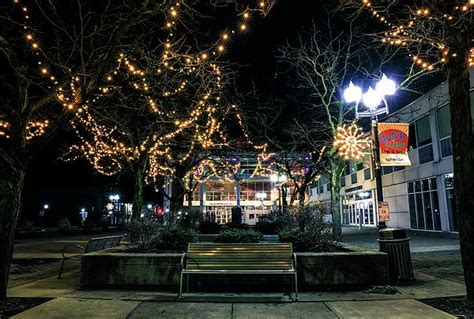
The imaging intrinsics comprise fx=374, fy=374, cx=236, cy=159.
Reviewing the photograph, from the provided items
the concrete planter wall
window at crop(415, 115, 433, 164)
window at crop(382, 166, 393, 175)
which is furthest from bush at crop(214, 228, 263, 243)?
window at crop(382, 166, 393, 175)

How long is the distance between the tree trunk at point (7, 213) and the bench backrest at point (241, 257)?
3.24 m

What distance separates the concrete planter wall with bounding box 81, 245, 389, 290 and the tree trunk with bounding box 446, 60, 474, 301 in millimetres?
1830

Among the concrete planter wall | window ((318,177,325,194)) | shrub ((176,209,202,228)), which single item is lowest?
the concrete planter wall

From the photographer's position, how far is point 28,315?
5.99 m

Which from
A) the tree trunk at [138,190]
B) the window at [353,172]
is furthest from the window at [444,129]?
the window at [353,172]

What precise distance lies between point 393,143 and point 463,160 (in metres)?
4.24

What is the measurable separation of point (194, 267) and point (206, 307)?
1138 millimetres

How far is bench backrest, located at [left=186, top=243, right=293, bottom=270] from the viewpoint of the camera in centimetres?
733

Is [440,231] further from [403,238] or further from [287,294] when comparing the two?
[287,294]

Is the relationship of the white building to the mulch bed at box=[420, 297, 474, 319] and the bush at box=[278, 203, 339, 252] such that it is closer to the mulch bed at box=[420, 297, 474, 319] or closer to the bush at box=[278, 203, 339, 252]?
the bush at box=[278, 203, 339, 252]

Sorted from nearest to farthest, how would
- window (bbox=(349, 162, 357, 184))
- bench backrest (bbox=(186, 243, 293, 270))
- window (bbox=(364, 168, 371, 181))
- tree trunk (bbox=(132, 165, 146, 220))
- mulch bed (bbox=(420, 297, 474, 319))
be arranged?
mulch bed (bbox=(420, 297, 474, 319))
bench backrest (bbox=(186, 243, 293, 270))
tree trunk (bbox=(132, 165, 146, 220))
window (bbox=(364, 168, 371, 181))
window (bbox=(349, 162, 357, 184))

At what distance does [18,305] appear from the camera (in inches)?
261

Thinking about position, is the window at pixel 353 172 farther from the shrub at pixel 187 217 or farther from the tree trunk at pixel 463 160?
the tree trunk at pixel 463 160

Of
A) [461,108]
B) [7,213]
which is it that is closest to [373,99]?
[461,108]
